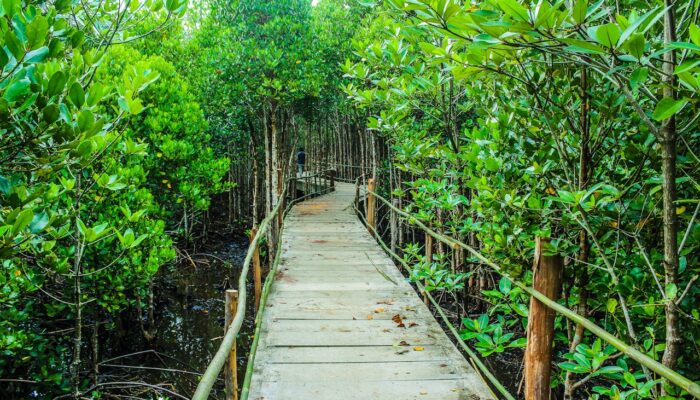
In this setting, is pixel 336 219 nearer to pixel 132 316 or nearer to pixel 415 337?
pixel 132 316

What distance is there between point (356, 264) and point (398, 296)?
1.41 metres

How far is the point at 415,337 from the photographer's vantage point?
11.2ft

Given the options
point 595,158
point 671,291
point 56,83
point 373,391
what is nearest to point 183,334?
point 373,391

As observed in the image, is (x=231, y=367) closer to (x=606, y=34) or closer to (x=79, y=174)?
(x=606, y=34)

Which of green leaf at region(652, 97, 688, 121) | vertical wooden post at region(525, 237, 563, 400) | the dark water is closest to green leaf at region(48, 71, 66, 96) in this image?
green leaf at region(652, 97, 688, 121)

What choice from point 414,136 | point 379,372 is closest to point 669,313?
point 379,372

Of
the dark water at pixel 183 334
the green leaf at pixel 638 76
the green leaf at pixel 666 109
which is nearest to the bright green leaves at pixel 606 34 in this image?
the green leaf at pixel 638 76

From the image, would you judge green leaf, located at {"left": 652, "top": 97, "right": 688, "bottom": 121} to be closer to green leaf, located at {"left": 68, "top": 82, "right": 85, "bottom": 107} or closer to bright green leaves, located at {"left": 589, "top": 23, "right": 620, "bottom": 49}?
bright green leaves, located at {"left": 589, "top": 23, "right": 620, "bottom": 49}

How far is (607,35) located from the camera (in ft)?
3.98

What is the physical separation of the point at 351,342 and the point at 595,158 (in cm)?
214

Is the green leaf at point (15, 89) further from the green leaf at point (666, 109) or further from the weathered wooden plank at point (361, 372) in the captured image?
the weathered wooden plank at point (361, 372)

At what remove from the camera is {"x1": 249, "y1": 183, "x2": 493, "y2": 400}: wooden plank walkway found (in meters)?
2.68

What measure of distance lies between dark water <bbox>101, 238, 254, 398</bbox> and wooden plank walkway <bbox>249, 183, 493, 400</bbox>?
79.1 inches

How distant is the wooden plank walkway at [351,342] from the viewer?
268 centimetres
